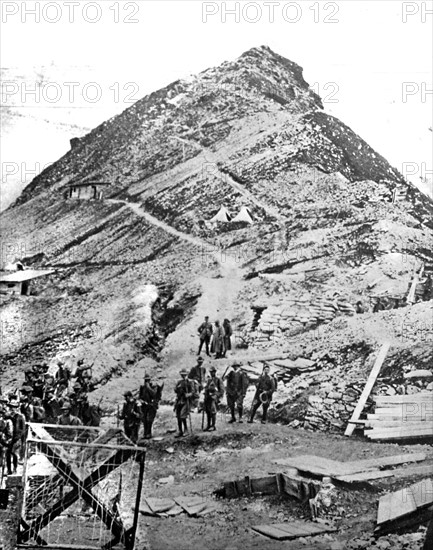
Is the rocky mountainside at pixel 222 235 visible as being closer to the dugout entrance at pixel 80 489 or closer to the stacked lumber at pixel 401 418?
the stacked lumber at pixel 401 418

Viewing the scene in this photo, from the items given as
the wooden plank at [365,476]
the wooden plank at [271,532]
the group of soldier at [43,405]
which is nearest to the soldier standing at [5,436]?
the group of soldier at [43,405]

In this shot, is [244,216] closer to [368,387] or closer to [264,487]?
[368,387]

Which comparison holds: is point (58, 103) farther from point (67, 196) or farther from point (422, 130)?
point (422, 130)

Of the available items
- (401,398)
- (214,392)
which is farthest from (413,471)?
(214,392)

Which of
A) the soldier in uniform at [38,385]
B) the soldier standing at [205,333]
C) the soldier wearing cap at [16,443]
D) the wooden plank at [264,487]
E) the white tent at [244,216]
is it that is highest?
the white tent at [244,216]

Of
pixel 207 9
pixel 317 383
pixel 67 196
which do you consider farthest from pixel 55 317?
pixel 207 9

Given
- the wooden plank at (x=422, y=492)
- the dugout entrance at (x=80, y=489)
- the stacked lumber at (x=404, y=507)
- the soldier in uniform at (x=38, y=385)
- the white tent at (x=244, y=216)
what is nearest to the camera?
the dugout entrance at (x=80, y=489)
